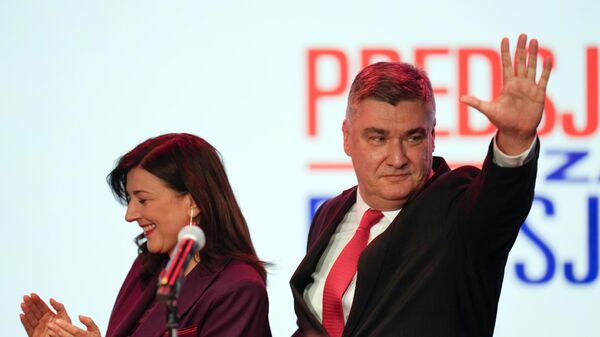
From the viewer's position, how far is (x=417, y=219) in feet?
8.07

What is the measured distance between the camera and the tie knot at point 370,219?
263 centimetres

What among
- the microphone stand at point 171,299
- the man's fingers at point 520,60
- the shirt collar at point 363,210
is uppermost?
the man's fingers at point 520,60

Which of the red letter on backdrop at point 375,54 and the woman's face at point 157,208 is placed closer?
the woman's face at point 157,208

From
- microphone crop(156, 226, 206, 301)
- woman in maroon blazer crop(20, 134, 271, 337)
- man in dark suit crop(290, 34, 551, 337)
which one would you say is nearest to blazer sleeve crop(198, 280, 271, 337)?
woman in maroon blazer crop(20, 134, 271, 337)

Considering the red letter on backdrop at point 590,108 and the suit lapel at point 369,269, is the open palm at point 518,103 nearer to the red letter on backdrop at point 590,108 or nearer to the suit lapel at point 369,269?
the suit lapel at point 369,269

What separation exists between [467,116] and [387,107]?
1.54 m

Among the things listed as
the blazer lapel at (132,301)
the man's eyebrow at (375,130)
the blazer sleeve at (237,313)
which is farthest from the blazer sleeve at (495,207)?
the blazer lapel at (132,301)

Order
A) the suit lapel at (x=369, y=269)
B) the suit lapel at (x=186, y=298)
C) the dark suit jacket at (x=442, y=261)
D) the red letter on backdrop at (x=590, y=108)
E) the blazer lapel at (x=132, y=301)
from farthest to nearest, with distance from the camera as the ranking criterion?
the red letter on backdrop at (x=590, y=108)
the blazer lapel at (x=132, y=301)
the suit lapel at (x=186, y=298)
the suit lapel at (x=369, y=269)
the dark suit jacket at (x=442, y=261)

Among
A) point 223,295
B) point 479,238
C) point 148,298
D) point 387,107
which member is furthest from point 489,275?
point 148,298

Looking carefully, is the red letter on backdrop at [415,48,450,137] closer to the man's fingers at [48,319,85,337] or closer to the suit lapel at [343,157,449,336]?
the suit lapel at [343,157,449,336]

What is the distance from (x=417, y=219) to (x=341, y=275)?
0.25m

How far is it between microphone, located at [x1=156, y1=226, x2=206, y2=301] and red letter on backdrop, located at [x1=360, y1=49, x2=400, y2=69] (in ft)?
7.14

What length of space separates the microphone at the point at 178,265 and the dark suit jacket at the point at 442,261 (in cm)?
62

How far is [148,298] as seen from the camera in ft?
9.43
